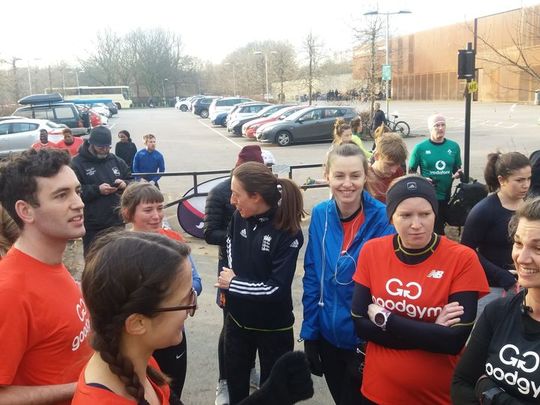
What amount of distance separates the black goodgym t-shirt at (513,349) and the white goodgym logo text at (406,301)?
32cm

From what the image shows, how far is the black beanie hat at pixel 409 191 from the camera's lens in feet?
8.50

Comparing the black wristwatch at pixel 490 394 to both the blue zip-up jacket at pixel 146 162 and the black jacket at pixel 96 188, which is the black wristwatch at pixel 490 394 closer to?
the black jacket at pixel 96 188

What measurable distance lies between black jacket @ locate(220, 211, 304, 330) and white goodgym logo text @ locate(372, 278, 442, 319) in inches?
27.5

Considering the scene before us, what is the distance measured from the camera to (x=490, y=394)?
6.50 ft

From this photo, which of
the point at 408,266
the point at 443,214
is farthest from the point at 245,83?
the point at 408,266

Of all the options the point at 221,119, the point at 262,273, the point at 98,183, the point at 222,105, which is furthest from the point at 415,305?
the point at 222,105

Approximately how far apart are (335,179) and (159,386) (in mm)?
1761

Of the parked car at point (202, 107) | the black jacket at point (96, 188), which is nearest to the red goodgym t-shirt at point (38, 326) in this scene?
the black jacket at point (96, 188)

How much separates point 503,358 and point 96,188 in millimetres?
4592

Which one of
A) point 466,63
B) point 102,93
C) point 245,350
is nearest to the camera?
point 245,350

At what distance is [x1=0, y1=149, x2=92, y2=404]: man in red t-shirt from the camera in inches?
72.9

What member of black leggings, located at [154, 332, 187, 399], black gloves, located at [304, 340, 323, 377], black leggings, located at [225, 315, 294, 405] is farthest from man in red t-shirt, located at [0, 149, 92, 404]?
black gloves, located at [304, 340, 323, 377]

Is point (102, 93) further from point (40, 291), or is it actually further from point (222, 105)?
point (40, 291)

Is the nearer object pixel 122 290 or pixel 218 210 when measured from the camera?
pixel 122 290
